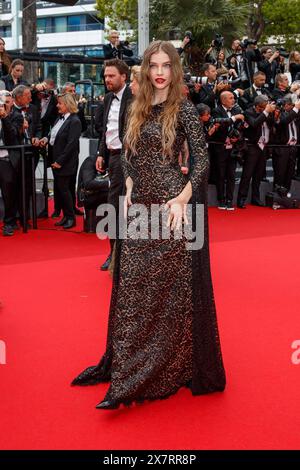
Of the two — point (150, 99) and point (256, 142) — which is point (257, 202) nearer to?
point (256, 142)

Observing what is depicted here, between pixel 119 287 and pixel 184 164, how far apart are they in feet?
2.13

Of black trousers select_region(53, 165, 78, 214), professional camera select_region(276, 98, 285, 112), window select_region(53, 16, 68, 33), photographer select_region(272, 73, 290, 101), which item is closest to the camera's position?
black trousers select_region(53, 165, 78, 214)

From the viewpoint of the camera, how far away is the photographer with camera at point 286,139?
34.8 feet

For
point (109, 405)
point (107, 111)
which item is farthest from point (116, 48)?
point (109, 405)

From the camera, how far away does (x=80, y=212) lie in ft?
A: 31.4

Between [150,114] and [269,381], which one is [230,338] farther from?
[150,114]

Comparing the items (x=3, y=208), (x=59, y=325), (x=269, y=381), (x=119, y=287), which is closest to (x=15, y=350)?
(x=59, y=325)

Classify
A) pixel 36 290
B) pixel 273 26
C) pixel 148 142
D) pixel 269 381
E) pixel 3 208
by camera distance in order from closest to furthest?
pixel 148 142 → pixel 269 381 → pixel 36 290 → pixel 3 208 → pixel 273 26

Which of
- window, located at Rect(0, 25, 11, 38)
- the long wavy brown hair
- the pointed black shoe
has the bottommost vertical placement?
the pointed black shoe

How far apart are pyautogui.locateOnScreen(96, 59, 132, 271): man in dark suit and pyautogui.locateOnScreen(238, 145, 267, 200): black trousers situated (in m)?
4.68

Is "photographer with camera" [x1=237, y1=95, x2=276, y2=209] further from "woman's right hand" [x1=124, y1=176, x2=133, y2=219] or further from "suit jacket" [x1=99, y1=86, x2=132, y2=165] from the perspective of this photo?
"woman's right hand" [x1=124, y1=176, x2=133, y2=219]

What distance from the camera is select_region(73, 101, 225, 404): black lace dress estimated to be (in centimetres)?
330

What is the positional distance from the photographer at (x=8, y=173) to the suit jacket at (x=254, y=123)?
11.6ft

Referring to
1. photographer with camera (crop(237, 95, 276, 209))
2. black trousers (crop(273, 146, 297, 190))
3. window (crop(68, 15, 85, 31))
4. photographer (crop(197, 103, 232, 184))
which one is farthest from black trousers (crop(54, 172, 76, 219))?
window (crop(68, 15, 85, 31))
